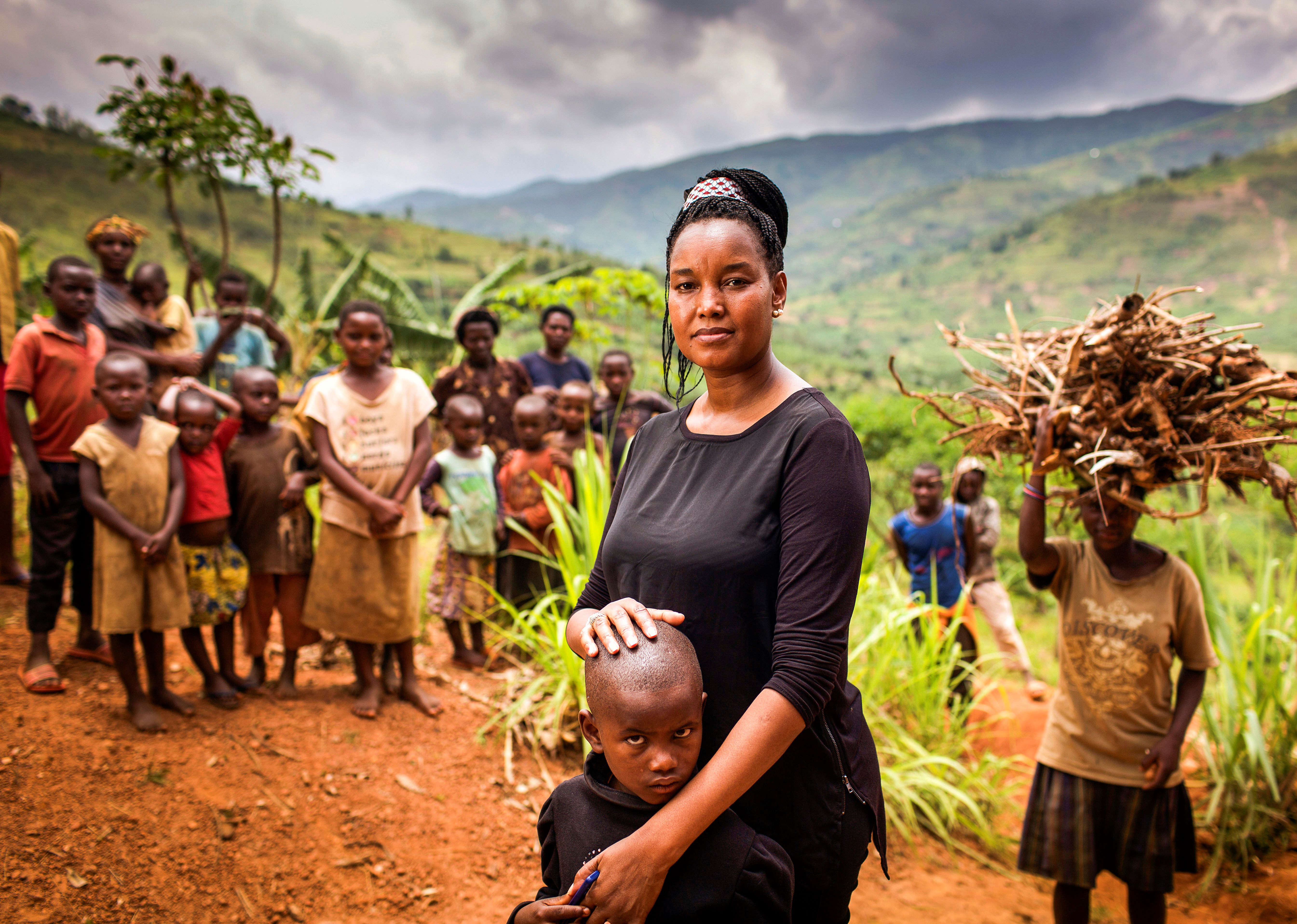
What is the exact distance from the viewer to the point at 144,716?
123 inches

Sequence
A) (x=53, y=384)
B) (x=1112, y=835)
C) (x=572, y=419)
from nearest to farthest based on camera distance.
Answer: (x=1112, y=835), (x=53, y=384), (x=572, y=419)

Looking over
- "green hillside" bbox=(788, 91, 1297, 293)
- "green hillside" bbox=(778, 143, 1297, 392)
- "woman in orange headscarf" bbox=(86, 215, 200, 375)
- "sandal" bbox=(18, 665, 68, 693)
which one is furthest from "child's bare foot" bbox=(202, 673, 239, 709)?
"green hillside" bbox=(788, 91, 1297, 293)

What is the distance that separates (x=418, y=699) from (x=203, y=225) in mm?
30046

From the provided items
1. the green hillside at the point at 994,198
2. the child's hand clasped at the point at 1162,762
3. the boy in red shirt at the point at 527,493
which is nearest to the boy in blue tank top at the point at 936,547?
the child's hand clasped at the point at 1162,762

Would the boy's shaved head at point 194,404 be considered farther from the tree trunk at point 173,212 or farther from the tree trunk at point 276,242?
the tree trunk at point 173,212

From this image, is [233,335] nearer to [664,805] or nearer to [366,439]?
[366,439]

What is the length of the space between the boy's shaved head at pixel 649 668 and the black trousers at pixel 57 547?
3023 mm

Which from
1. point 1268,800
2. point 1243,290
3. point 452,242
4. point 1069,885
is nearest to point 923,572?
point 1268,800

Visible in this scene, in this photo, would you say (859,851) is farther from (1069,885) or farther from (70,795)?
(70,795)

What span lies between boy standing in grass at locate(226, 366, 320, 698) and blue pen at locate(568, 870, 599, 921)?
2884mm

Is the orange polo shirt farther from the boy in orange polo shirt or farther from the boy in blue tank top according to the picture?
the boy in blue tank top

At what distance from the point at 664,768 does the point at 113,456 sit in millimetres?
2936

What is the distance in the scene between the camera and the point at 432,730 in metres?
3.59

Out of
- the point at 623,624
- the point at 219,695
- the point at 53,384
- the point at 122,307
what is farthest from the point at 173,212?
the point at 623,624
